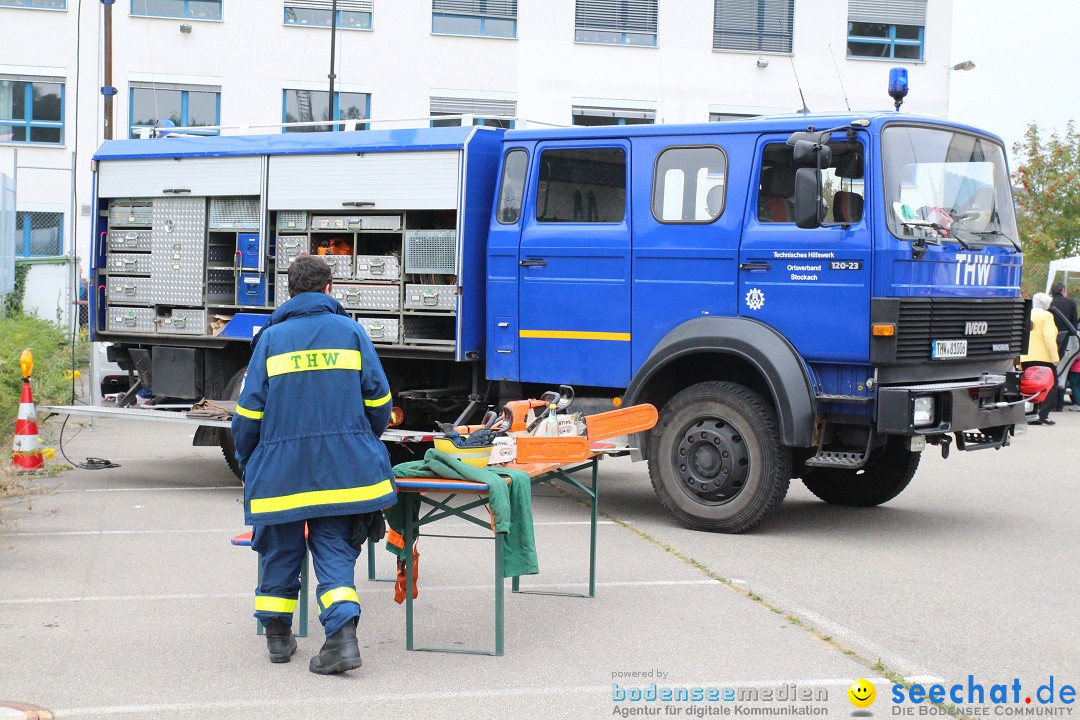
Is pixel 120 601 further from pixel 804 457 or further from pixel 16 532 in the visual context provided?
pixel 804 457

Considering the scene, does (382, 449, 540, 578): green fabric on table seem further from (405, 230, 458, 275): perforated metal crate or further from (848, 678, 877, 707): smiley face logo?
(405, 230, 458, 275): perforated metal crate

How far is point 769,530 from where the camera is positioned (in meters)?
8.83

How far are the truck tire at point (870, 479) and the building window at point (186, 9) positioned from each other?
68.7 ft

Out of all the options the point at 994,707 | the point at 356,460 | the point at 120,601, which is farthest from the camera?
the point at 120,601

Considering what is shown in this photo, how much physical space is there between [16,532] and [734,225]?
5256 millimetres

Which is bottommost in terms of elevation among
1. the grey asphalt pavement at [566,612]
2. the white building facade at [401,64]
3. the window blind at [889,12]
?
the grey asphalt pavement at [566,612]

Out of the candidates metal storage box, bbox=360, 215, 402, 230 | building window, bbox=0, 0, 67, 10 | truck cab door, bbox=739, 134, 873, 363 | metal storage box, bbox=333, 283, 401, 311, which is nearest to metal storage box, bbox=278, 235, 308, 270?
metal storage box, bbox=333, 283, 401, 311

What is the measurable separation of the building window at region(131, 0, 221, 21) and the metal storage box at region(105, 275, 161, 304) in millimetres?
17049

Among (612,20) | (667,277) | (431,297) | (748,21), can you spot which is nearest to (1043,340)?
(667,277)

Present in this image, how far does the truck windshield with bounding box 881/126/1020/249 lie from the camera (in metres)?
8.23

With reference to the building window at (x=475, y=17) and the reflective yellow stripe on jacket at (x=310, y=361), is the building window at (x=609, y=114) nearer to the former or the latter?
the building window at (x=475, y=17)

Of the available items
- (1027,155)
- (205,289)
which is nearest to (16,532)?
(205,289)

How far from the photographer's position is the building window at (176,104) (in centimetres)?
2692

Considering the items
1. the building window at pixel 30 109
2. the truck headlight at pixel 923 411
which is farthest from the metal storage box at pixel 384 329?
the building window at pixel 30 109
